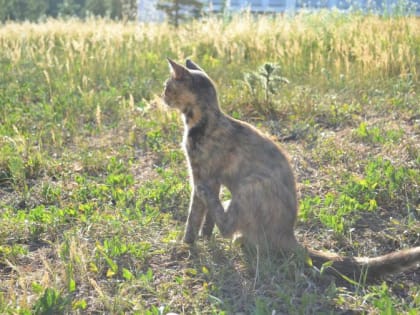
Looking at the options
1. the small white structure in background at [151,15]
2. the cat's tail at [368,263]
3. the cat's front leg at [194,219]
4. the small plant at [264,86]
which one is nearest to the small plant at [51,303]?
the cat's front leg at [194,219]

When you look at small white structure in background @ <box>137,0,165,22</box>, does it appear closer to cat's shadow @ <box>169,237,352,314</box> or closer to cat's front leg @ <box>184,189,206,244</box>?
cat's front leg @ <box>184,189,206,244</box>

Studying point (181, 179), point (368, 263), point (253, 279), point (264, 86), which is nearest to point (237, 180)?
point (253, 279)

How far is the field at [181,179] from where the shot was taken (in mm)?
3309

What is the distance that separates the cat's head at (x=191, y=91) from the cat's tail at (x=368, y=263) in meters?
1.42

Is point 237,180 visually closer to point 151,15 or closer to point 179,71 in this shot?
point 179,71

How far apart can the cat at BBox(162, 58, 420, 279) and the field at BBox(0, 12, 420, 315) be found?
0.47 ft

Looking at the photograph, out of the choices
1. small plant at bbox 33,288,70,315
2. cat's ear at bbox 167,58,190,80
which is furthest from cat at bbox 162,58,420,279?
small plant at bbox 33,288,70,315

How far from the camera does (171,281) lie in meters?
3.51

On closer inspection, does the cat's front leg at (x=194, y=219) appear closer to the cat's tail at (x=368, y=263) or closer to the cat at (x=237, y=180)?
the cat at (x=237, y=180)

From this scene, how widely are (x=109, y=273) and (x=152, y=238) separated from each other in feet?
2.18

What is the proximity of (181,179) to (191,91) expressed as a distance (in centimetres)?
133

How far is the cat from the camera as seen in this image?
3.69 m

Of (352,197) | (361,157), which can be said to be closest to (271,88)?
(361,157)

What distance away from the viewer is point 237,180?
3.90m
